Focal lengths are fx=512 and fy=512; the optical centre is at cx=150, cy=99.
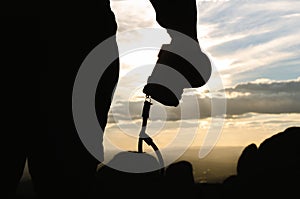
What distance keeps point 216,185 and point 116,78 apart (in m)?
5.21

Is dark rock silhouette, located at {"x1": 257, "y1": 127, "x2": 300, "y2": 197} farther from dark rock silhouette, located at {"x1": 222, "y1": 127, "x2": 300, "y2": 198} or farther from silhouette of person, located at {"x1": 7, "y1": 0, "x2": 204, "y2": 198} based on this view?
silhouette of person, located at {"x1": 7, "y1": 0, "x2": 204, "y2": 198}

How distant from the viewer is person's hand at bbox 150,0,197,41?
16.7 ft

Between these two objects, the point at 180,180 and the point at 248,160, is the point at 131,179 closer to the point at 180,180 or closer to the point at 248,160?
Answer: the point at 180,180

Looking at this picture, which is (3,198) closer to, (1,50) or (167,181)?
(1,50)

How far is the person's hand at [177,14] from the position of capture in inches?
200

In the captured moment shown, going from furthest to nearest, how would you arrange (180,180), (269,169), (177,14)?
(180,180)
(269,169)
(177,14)

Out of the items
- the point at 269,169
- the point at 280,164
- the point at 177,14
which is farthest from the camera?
the point at 280,164

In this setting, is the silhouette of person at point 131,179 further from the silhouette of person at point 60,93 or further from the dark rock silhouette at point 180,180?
the silhouette of person at point 60,93

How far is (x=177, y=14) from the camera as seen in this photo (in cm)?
512

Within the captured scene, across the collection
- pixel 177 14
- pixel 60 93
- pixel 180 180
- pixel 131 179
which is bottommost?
pixel 180 180

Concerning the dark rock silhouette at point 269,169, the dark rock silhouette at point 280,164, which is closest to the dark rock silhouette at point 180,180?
the dark rock silhouette at point 269,169

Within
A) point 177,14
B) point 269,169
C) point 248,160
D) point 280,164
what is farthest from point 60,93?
point 248,160

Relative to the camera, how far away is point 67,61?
4.49 meters

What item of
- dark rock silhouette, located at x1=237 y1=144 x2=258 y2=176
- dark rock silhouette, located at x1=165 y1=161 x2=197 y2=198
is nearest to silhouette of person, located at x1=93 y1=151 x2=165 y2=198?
dark rock silhouette, located at x1=165 y1=161 x2=197 y2=198
